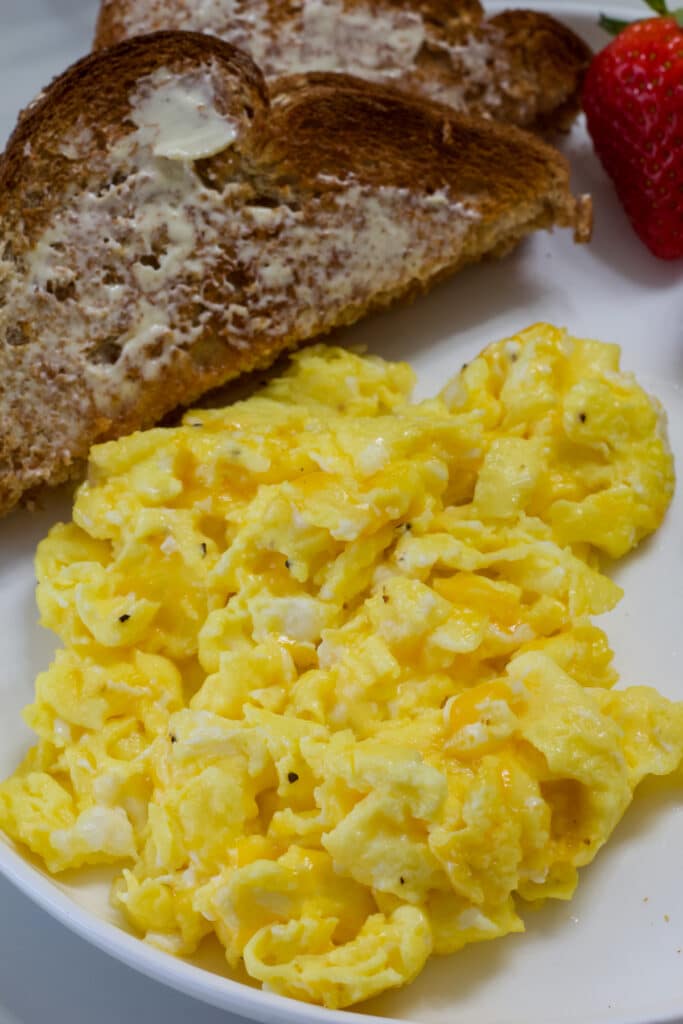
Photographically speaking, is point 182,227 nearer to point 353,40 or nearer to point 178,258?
point 178,258

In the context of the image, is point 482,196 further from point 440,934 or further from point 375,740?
point 440,934

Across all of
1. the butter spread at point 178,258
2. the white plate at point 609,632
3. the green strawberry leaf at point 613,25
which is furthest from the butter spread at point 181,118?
the green strawberry leaf at point 613,25

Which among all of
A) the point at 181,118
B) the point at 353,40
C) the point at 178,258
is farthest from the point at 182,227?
the point at 353,40

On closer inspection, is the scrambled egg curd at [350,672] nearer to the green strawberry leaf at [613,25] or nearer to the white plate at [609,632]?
the white plate at [609,632]

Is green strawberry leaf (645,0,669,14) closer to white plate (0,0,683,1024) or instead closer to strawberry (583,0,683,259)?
strawberry (583,0,683,259)

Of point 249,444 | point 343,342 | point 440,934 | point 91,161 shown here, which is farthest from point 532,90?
point 440,934
